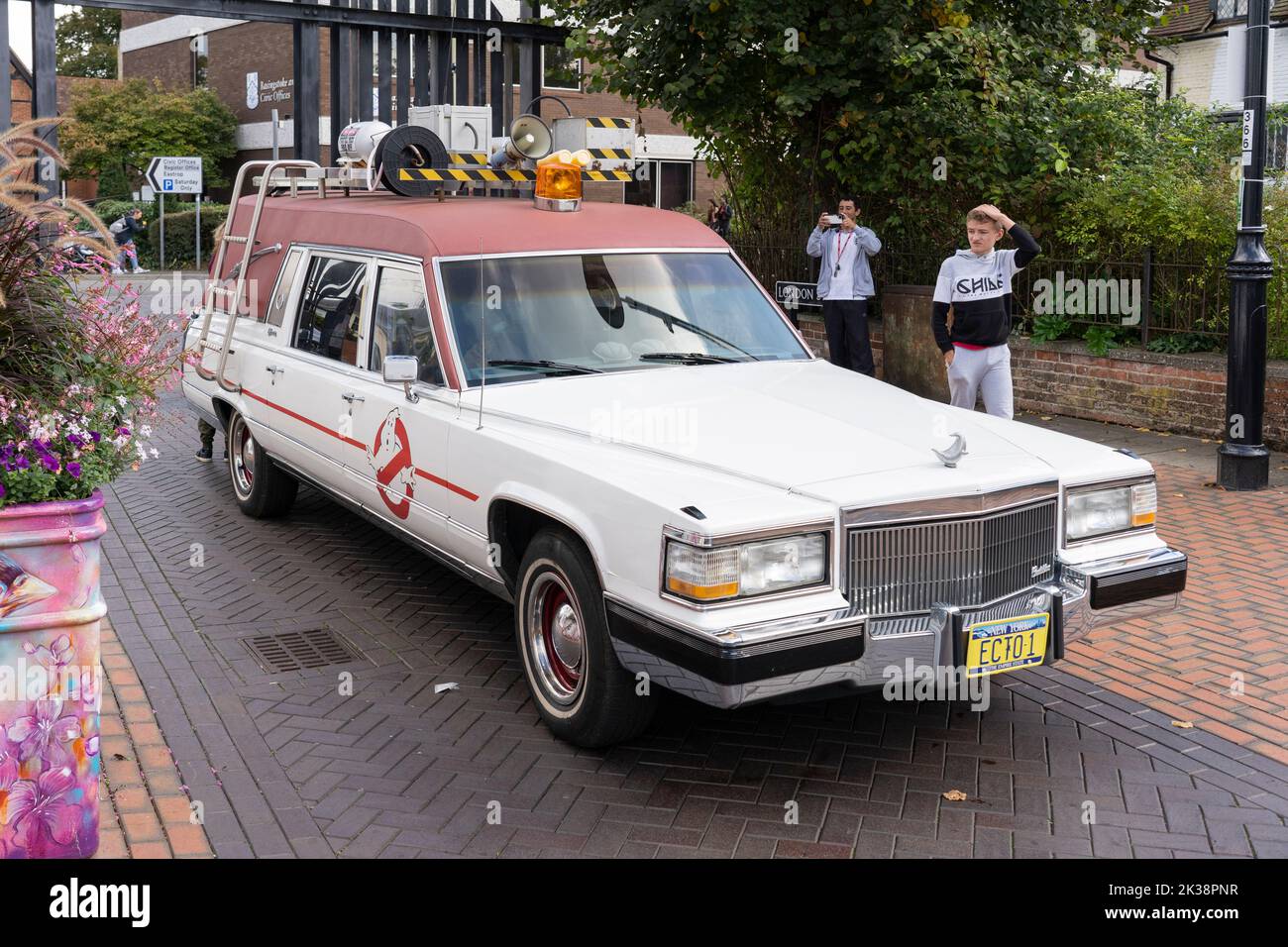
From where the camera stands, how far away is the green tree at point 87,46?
6619cm

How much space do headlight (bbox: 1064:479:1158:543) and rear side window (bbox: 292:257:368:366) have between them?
11.9 ft

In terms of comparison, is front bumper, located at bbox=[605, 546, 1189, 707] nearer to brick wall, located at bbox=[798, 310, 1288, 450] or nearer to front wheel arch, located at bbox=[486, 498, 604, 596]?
front wheel arch, located at bbox=[486, 498, 604, 596]

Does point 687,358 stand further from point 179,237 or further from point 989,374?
point 179,237

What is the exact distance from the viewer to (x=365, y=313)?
22.2 ft

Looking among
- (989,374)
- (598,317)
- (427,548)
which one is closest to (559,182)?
(598,317)

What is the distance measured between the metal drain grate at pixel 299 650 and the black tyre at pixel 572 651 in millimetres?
1255

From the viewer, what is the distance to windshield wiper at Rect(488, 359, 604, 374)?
5855mm

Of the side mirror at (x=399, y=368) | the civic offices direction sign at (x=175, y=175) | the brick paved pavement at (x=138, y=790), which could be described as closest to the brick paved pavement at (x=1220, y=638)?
the side mirror at (x=399, y=368)

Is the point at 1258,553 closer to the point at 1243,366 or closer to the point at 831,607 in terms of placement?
the point at 1243,366

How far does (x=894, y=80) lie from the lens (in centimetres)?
1298

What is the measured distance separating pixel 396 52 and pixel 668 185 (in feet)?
85.4

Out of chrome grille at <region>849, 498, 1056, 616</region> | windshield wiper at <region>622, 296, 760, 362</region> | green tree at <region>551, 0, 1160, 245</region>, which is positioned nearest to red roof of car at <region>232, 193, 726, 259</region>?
windshield wiper at <region>622, 296, 760, 362</region>

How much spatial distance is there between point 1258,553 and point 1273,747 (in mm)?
3035

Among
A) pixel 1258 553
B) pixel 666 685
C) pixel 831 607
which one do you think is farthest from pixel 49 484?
pixel 1258 553
